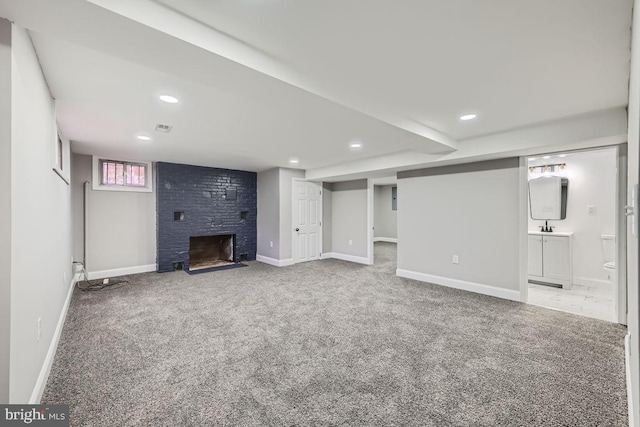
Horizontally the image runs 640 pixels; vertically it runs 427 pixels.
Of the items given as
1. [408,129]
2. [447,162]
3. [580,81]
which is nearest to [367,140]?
[408,129]

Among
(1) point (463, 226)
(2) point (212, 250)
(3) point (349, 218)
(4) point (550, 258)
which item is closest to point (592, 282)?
(4) point (550, 258)

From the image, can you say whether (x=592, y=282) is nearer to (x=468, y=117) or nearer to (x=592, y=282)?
(x=592, y=282)

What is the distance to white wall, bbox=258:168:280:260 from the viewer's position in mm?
6160

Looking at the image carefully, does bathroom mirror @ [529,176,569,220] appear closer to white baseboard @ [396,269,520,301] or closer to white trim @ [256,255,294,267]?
white baseboard @ [396,269,520,301]

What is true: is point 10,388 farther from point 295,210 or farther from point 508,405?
point 295,210

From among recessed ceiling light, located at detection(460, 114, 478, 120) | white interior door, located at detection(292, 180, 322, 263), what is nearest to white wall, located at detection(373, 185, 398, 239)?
white interior door, located at detection(292, 180, 322, 263)

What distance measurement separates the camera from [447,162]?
165 inches

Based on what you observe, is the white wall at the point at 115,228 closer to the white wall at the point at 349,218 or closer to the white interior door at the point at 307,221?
the white interior door at the point at 307,221

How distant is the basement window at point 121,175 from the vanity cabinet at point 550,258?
7.08m

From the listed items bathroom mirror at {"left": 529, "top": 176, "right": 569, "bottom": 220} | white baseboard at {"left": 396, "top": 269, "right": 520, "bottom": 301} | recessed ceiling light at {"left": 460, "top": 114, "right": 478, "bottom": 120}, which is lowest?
white baseboard at {"left": 396, "top": 269, "right": 520, "bottom": 301}

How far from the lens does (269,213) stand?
641 centimetres

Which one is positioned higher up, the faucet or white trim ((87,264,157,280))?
the faucet

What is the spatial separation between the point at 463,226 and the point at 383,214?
6.02 meters

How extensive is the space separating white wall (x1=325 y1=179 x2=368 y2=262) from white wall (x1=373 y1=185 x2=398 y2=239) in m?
3.56
